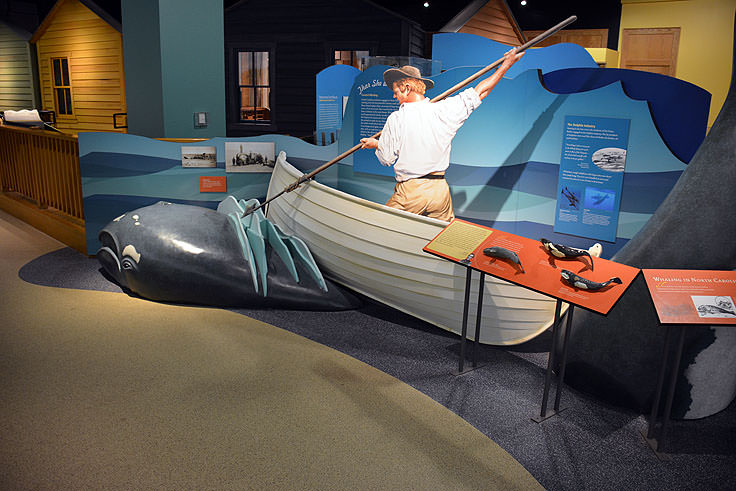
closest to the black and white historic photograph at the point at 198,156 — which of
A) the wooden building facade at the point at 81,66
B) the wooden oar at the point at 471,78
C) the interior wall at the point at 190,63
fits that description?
the interior wall at the point at 190,63

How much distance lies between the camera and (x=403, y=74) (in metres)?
4.19

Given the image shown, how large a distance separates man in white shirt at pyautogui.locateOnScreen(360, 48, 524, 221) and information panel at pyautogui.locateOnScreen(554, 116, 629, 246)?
72 cm

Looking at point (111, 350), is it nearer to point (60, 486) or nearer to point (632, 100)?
point (60, 486)

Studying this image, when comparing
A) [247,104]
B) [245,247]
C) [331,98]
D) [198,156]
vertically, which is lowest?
[245,247]

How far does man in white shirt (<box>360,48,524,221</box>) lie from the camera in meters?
4.08

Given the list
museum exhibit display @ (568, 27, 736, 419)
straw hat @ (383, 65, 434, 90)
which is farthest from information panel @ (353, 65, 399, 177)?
museum exhibit display @ (568, 27, 736, 419)

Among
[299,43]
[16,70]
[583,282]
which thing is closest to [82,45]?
[16,70]

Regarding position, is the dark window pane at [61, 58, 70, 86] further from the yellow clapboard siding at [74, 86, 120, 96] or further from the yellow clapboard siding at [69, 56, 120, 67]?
the yellow clapboard siding at [74, 86, 120, 96]

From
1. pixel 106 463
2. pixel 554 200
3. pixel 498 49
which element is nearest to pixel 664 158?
pixel 554 200

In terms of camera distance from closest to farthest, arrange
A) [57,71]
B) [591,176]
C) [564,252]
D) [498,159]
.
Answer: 1. [564,252]
2. [591,176]
3. [498,159]
4. [57,71]

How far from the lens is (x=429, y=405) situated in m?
3.10

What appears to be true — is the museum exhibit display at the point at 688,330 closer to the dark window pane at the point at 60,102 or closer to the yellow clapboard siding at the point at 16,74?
the dark window pane at the point at 60,102

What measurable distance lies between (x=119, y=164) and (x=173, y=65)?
112 cm

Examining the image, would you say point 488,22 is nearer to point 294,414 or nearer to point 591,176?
point 591,176
